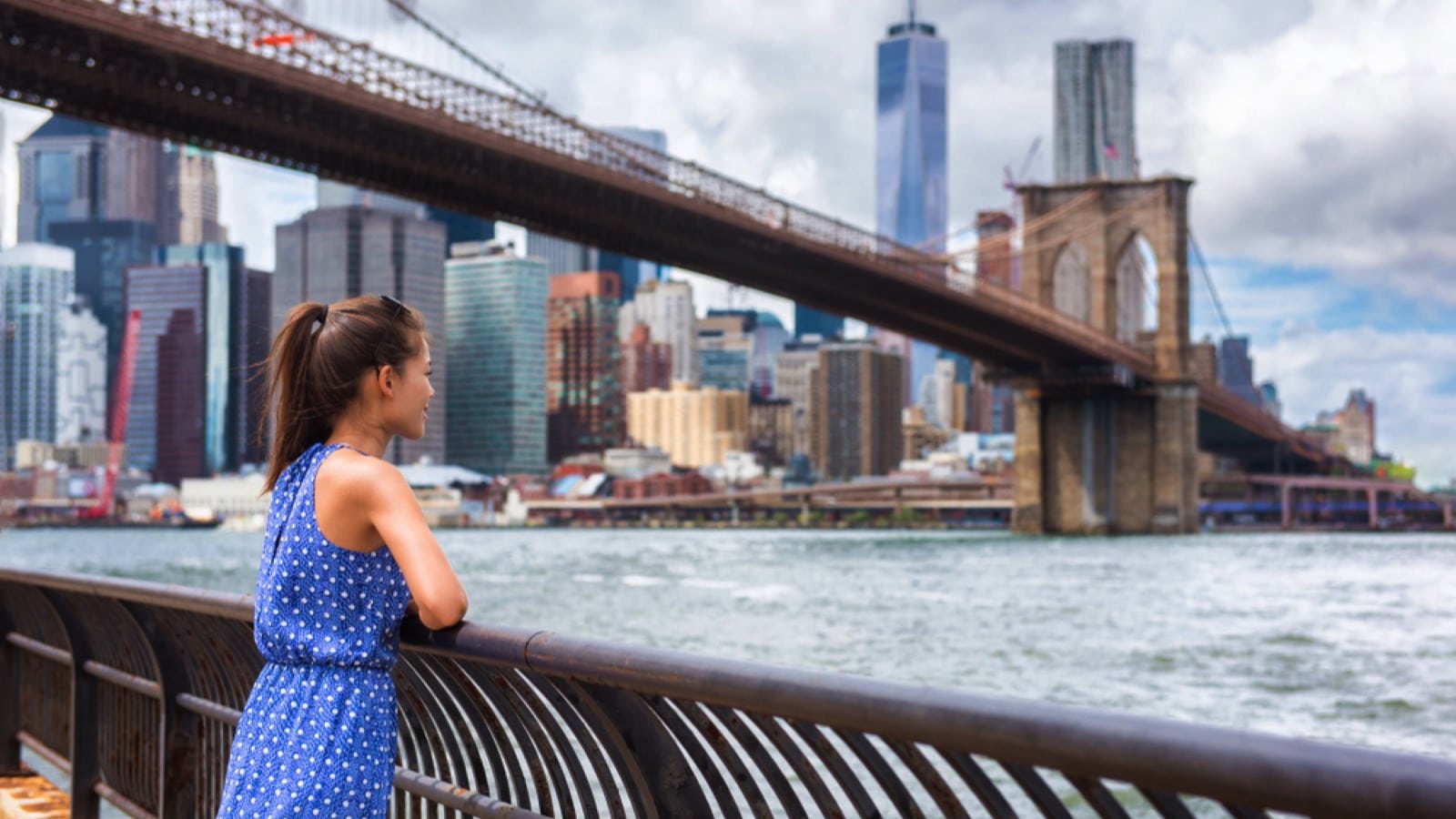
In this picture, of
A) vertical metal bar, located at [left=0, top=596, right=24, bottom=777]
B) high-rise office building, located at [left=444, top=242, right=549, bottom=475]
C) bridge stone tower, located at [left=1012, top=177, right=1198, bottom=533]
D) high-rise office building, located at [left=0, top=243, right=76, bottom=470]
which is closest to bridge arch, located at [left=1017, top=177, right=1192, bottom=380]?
bridge stone tower, located at [left=1012, top=177, right=1198, bottom=533]

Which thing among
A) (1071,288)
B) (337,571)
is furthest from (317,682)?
(1071,288)

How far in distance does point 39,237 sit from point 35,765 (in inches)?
7358

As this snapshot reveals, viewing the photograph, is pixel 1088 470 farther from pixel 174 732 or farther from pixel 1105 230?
pixel 174 732

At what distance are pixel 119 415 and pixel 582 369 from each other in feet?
128

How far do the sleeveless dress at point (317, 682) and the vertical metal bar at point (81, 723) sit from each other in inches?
106

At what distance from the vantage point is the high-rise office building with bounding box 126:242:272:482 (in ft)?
447

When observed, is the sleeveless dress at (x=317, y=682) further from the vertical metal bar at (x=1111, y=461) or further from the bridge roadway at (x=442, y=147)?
the vertical metal bar at (x=1111, y=461)

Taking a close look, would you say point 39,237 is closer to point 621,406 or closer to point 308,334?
point 621,406

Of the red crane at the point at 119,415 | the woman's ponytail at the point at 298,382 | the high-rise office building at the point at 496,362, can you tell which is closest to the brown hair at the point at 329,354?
the woman's ponytail at the point at 298,382

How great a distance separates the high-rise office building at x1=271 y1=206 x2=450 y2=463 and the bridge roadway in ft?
277

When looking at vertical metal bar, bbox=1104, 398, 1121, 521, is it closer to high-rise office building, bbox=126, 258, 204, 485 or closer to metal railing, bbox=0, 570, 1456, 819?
metal railing, bbox=0, 570, 1456, 819

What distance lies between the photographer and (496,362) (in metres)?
136

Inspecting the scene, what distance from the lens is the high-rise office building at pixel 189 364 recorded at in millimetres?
136250

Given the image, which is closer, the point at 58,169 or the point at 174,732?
the point at 174,732
